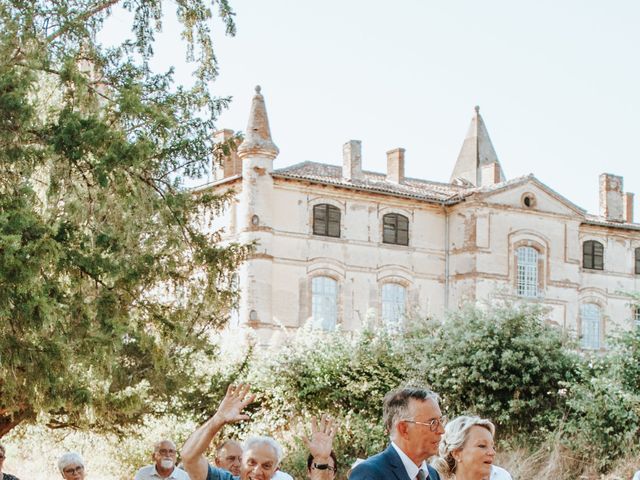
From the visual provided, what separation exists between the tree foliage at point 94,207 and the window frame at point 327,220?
23.8 metres

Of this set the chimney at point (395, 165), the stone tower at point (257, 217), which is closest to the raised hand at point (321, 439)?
the stone tower at point (257, 217)

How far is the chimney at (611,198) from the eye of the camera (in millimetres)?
47594

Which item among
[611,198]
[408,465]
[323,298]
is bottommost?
[408,465]

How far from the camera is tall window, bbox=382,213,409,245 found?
139 ft

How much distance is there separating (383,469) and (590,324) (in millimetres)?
42075

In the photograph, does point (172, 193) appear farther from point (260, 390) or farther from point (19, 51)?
point (260, 390)

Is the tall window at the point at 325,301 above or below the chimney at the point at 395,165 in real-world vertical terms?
below

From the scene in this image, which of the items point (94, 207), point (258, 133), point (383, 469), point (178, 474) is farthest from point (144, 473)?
point (258, 133)

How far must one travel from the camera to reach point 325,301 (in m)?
40.4

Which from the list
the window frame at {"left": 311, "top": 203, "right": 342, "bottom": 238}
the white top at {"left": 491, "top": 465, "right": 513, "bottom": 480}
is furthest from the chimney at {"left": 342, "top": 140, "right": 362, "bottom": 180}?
the white top at {"left": 491, "top": 465, "right": 513, "bottom": 480}

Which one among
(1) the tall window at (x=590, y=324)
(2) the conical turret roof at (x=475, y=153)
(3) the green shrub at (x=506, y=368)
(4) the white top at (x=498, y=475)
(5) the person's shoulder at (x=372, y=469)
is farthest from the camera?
(2) the conical turret roof at (x=475, y=153)

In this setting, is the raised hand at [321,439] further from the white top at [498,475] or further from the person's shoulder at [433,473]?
the white top at [498,475]

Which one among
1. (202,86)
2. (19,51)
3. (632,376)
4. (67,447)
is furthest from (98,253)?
(67,447)

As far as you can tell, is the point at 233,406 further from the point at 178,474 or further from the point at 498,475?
the point at 178,474
